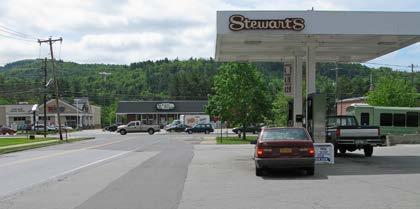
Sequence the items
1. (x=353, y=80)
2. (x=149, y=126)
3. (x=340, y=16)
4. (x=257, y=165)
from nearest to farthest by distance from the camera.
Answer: (x=257, y=165), (x=340, y=16), (x=149, y=126), (x=353, y=80)

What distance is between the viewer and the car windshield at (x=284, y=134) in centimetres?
1789

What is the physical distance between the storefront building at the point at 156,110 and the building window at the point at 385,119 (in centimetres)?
8715

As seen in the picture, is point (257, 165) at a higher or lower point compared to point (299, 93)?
lower

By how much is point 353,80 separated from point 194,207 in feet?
408

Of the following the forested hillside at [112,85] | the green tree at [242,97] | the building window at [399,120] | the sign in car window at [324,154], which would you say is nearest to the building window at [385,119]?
the building window at [399,120]

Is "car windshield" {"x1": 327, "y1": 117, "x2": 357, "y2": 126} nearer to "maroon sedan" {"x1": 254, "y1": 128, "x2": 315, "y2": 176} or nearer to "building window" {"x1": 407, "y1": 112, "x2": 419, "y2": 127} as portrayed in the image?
"maroon sedan" {"x1": 254, "y1": 128, "x2": 315, "y2": 176}

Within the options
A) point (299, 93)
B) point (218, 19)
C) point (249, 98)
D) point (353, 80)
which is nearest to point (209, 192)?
point (218, 19)

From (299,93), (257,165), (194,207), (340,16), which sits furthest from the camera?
(299,93)

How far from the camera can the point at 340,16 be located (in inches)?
898

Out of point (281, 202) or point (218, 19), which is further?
point (218, 19)

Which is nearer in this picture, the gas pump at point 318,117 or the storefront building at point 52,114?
the gas pump at point 318,117

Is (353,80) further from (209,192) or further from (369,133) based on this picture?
(209,192)

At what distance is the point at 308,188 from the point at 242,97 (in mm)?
42427

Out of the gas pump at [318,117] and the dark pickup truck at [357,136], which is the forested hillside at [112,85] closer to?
the dark pickup truck at [357,136]
